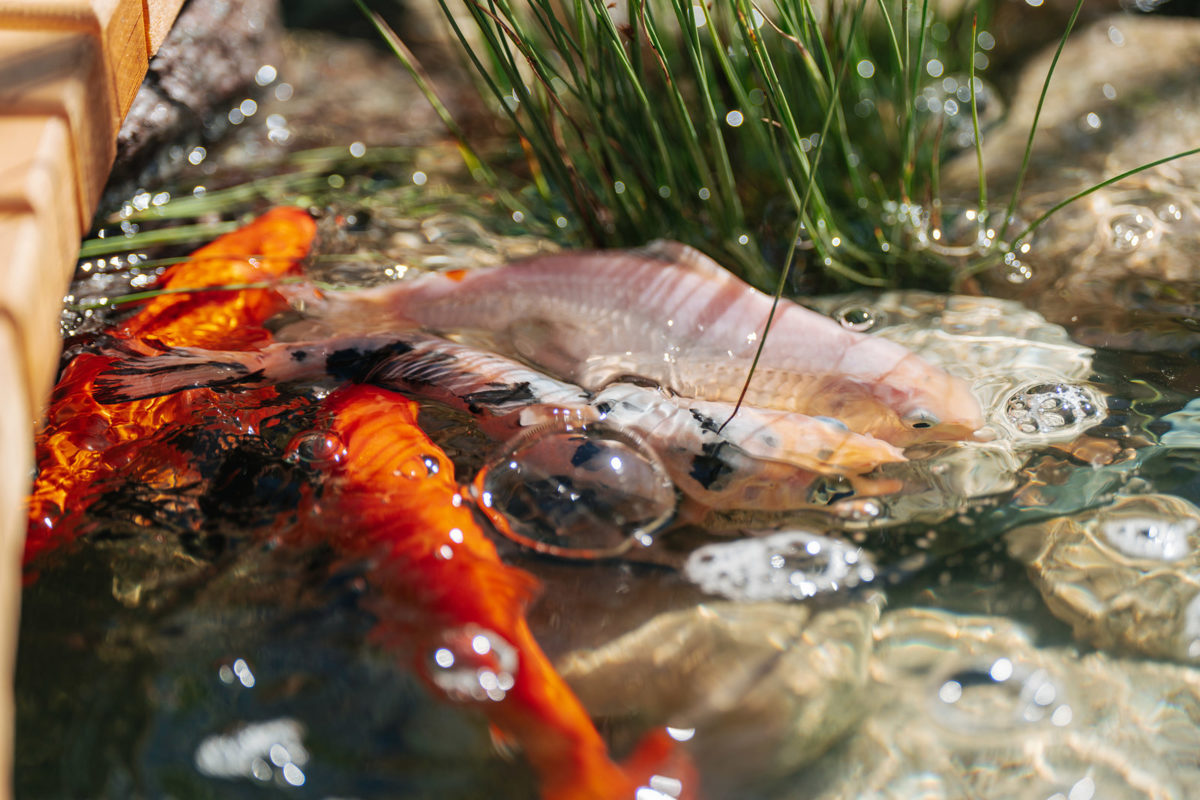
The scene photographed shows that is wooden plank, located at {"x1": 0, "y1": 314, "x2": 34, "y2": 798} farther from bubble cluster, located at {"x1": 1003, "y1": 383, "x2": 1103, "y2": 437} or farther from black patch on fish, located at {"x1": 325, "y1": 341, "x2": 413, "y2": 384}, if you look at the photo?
bubble cluster, located at {"x1": 1003, "y1": 383, "x2": 1103, "y2": 437}

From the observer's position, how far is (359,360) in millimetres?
1828

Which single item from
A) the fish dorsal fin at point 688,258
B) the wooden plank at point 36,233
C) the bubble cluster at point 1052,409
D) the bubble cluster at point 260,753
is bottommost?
the bubble cluster at point 260,753

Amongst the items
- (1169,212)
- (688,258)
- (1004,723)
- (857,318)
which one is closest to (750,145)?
(857,318)

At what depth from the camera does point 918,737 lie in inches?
51.0

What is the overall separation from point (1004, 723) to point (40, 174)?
160 centimetres

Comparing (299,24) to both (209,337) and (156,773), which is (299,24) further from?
(156,773)

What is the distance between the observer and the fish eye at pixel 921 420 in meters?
1.68

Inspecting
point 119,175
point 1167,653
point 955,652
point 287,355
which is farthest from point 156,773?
point 119,175

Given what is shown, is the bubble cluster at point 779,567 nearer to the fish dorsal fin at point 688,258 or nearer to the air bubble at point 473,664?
the air bubble at point 473,664

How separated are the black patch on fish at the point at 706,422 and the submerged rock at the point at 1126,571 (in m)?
0.54

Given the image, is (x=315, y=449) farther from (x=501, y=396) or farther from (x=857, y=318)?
(x=857, y=318)

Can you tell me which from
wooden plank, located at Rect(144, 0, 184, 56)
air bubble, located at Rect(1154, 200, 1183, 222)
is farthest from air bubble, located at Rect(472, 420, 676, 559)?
air bubble, located at Rect(1154, 200, 1183, 222)

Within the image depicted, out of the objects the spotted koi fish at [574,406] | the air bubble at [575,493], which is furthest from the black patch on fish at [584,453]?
the spotted koi fish at [574,406]

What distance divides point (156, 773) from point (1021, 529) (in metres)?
1.40
